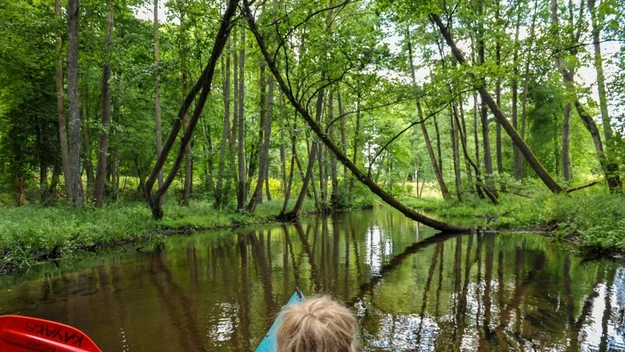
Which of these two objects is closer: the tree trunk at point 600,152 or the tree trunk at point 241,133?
the tree trunk at point 600,152

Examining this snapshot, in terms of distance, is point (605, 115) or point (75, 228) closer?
point (75, 228)

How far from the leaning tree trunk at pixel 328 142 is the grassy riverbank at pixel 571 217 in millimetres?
2385

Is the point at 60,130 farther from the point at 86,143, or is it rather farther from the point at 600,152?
the point at 600,152

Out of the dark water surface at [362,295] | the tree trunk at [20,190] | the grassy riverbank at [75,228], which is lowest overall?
the dark water surface at [362,295]

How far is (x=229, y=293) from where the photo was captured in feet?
21.9

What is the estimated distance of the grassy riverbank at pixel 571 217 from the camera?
9.18 metres

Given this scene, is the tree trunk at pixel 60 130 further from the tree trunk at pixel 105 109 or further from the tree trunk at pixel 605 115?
the tree trunk at pixel 605 115

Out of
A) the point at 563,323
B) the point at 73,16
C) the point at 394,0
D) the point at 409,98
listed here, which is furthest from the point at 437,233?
the point at 73,16

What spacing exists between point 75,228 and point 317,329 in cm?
1095

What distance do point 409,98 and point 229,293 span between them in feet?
25.4

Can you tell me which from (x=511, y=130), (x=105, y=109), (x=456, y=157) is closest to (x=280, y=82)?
(x=105, y=109)

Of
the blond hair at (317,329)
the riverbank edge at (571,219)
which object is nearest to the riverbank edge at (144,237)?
the blond hair at (317,329)

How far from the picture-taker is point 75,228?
1025cm

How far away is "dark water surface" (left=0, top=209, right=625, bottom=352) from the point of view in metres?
4.70
